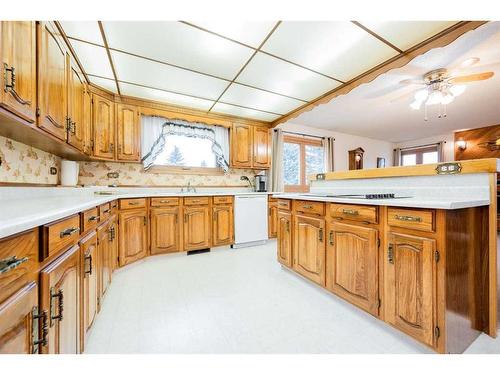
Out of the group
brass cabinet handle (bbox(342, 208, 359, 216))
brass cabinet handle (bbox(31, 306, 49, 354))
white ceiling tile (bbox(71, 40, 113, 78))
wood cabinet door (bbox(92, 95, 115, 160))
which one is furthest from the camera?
wood cabinet door (bbox(92, 95, 115, 160))

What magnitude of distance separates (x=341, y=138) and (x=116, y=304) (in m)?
5.45

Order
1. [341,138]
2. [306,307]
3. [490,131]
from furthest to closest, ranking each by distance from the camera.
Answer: [341,138], [490,131], [306,307]

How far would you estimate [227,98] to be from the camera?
10.0 feet

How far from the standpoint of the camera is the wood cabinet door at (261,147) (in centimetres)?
390

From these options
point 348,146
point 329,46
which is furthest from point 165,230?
point 348,146

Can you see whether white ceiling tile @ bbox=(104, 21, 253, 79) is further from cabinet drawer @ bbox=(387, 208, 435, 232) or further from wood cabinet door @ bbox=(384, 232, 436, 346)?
wood cabinet door @ bbox=(384, 232, 436, 346)

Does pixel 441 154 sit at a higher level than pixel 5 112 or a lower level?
higher

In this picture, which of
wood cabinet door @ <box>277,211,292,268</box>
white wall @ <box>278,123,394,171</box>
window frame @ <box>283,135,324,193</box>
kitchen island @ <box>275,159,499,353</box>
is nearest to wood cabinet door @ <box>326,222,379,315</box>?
kitchen island @ <box>275,159,499,353</box>

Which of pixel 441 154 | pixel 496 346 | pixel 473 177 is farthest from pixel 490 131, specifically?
pixel 496 346

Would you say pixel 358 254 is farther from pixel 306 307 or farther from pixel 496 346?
pixel 496 346

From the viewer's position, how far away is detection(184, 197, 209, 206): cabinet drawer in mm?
2897

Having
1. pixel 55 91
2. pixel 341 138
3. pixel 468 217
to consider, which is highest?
pixel 341 138

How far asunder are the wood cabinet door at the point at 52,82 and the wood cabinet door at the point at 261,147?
2712 millimetres

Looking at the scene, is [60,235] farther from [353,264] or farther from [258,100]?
[258,100]
